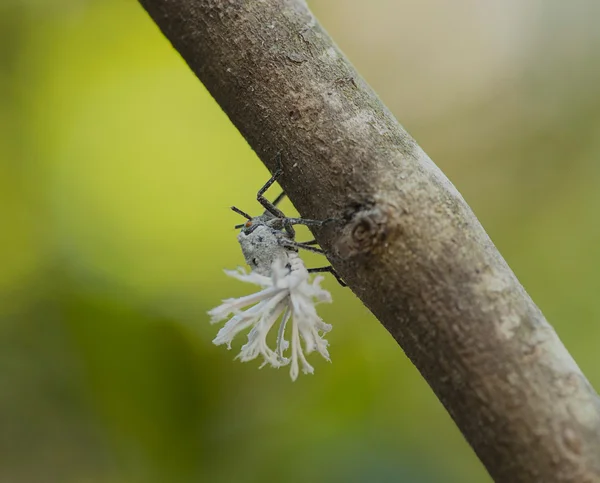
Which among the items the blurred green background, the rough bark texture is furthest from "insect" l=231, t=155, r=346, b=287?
the blurred green background

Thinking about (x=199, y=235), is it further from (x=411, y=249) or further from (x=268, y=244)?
(x=411, y=249)

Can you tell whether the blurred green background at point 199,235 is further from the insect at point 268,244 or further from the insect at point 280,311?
the insect at point 280,311

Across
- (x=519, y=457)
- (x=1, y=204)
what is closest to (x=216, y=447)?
(x=1, y=204)

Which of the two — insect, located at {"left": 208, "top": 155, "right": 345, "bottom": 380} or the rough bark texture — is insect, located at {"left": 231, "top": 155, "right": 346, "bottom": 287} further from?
the rough bark texture

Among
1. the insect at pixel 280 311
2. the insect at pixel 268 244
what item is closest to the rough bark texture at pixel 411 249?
the insect at pixel 280 311

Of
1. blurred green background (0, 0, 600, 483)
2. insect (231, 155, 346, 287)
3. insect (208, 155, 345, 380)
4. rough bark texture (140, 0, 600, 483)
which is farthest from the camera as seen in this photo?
blurred green background (0, 0, 600, 483)

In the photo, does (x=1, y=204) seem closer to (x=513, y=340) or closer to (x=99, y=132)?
(x=99, y=132)
